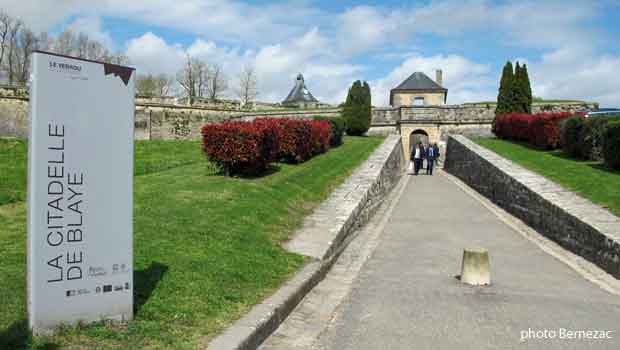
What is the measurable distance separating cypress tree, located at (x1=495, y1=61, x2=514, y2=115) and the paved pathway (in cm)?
2351

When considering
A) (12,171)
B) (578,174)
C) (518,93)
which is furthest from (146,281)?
(518,93)

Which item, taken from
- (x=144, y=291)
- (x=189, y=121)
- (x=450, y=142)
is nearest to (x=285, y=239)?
(x=144, y=291)

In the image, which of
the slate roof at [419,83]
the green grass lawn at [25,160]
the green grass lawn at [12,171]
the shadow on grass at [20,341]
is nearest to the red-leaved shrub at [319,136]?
the green grass lawn at [25,160]

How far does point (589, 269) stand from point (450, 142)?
22922 mm

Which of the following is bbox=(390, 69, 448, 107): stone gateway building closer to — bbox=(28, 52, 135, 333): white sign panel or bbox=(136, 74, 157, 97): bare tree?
bbox=(136, 74, 157, 97): bare tree

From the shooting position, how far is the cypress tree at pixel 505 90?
107ft

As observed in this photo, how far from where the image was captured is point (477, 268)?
759 centimetres

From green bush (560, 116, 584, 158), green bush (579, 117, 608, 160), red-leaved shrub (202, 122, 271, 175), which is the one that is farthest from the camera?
green bush (560, 116, 584, 158)

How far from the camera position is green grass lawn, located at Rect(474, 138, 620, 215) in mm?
11336

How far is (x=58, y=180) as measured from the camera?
4180 mm

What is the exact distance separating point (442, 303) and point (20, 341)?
4580 mm

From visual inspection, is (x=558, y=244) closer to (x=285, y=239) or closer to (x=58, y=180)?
(x=285, y=239)

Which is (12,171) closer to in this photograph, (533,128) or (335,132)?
(335,132)

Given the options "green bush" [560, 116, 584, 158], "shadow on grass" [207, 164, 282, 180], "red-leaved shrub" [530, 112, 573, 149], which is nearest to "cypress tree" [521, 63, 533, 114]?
"red-leaved shrub" [530, 112, 573, 149]
